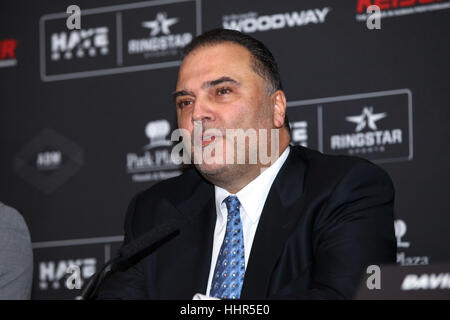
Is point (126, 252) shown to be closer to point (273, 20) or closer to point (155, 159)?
point (155, 159)

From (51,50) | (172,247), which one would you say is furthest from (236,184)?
(51,50)

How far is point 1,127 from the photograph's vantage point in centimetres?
427

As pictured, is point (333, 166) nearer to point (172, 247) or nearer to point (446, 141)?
point (172, 247)

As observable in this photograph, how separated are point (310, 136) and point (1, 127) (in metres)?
1.81

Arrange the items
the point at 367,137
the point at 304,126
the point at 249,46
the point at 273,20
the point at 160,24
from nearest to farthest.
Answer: the point at 249,46 < the point at 367,137 < the point at 304,126 < the point at 273,20 < the point at 160,24

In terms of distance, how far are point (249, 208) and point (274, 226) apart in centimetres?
23

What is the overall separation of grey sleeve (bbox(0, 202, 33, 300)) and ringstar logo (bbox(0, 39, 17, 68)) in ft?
4.39

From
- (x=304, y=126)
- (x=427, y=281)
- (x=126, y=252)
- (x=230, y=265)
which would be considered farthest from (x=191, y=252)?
(x=427, y=281)

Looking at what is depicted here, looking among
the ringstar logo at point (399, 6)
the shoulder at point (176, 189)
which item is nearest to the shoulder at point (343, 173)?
the shoulder at point (176, 189)

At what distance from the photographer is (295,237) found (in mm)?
2461

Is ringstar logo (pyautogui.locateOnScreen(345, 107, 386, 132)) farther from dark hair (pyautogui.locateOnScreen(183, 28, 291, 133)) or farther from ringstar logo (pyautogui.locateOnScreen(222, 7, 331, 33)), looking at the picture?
dark hair (pyautogui.locateOnScreen(183, 28, 291, 133))

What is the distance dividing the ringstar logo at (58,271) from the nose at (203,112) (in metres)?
1.45

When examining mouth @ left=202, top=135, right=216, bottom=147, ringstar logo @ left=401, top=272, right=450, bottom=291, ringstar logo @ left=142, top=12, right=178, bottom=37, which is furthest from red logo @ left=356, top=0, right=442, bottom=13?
ringstar logo @ left=401, top=272, right=450, bottom=291

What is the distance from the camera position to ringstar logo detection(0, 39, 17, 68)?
4332 millimetres
